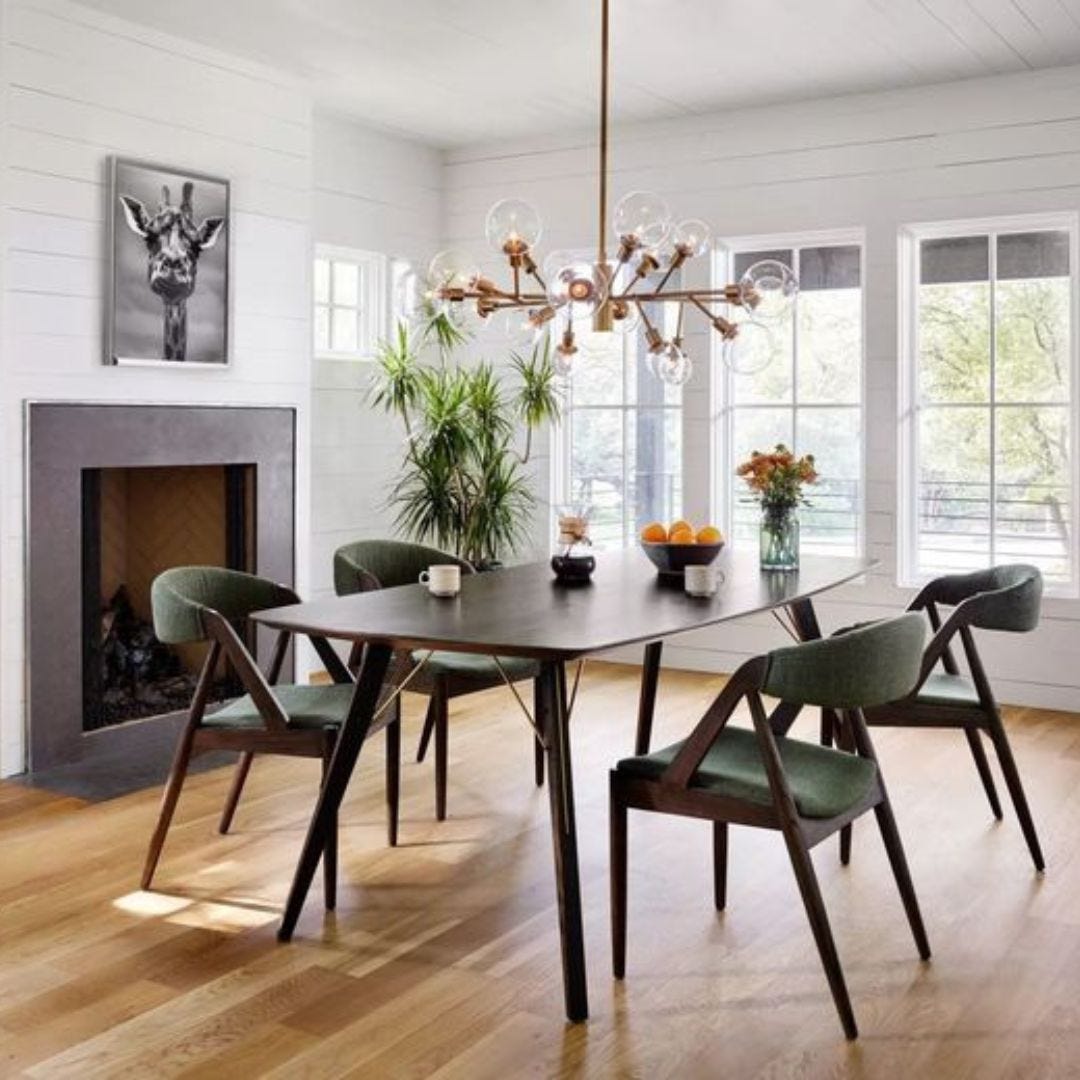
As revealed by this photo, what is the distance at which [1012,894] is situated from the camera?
3533mm

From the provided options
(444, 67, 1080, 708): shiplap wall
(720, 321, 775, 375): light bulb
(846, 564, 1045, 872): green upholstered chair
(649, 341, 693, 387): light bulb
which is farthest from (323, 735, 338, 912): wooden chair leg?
(720, 321, 775, 375): light bulb

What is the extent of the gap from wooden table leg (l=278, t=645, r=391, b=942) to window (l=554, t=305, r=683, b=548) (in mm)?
3760

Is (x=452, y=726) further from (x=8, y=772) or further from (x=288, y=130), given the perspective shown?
(x=288, y=130)

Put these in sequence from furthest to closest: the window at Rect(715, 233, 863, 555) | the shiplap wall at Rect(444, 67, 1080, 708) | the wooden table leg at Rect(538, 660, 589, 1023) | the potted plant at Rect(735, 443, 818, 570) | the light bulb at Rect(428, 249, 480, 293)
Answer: the window at Rect(715, 233, 863, 555), the shiplap wall at Rect(444, 67, 1080, 708), the potted plant at Rect(735, 443, 818, 570), the light bulb at Rect(428, 249, 480, 293), the wooden table leg at Rect(538, 660, 589, 1023)

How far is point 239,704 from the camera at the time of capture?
3.74 meters

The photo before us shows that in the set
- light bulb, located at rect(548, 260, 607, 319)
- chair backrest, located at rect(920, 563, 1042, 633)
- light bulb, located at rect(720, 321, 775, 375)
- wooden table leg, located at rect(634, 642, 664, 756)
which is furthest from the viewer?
Answer: light bulb, located at rect(720, 321, 775, 375)

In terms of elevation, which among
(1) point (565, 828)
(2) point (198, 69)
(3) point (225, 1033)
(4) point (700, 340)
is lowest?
(3) point (225, 1033)

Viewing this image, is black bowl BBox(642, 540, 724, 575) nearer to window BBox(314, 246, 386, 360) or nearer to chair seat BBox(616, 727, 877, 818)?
chair seat BBox(616, 727, 877, 818)

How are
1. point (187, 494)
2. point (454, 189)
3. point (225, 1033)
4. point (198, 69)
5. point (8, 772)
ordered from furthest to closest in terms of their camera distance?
point (454, 189) < point (187, 494) < point (198, 69) < point (8, 772) < point (225, 1033)

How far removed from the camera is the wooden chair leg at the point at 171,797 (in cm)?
348

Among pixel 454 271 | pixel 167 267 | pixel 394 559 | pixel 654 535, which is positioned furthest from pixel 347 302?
pixel 654 535

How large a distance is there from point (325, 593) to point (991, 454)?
3282mm

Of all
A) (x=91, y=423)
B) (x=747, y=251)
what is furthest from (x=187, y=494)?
(x=747, y=251)

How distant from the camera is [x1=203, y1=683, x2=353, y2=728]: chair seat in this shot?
3.48 m
